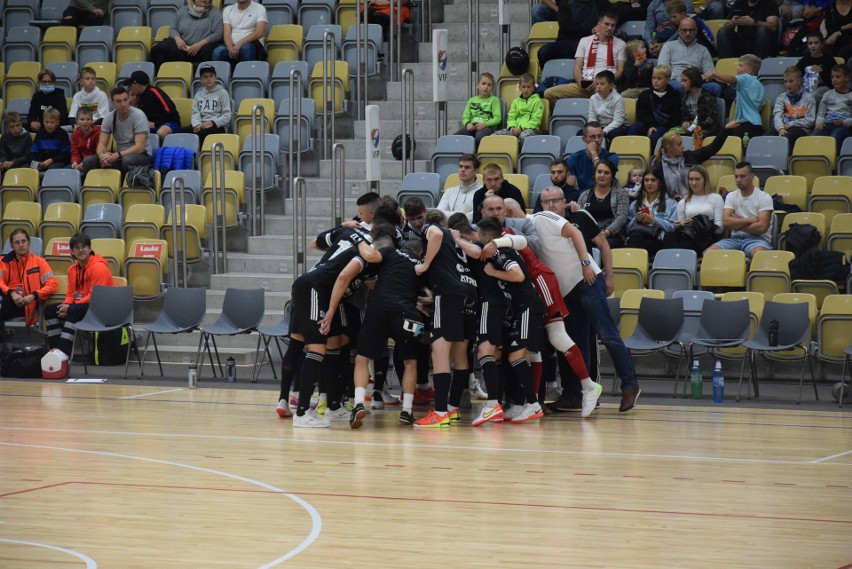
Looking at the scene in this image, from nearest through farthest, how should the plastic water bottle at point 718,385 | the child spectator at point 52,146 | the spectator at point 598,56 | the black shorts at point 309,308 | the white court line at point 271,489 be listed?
the white court line at point 271,489 → the black shorts at point 309,308 → the plastic water bottle at point 718,385 → the spectator at point 598,56 → the child spectator at point 52,146

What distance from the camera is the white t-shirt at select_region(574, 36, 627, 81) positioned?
48.2 ft

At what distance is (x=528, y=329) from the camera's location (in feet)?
31.1

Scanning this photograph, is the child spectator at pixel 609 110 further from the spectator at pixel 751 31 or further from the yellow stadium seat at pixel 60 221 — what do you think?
the yellow stadium seat at pixel 60 221

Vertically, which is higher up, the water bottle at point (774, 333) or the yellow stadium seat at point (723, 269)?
the yellow stadium seat at point (723, 269)

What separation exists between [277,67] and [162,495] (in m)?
10.1

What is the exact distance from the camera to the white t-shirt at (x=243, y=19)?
16.4 meters

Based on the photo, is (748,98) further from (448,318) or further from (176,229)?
(176,229)

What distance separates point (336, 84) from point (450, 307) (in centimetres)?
720

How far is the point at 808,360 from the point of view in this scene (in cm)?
1181

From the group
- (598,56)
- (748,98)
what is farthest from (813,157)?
(598,56)

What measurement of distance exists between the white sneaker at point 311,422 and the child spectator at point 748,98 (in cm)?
668

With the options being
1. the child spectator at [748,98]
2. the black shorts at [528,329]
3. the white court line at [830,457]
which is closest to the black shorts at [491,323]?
the black shorts at [528,329]

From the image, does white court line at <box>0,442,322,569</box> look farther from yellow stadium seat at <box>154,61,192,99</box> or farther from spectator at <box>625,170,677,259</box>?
yellow stadium seat at <box>154,61,192,99</box>

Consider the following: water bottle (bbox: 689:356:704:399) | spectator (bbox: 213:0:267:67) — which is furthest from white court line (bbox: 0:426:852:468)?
spectator (bbox: 213:0:267:67)
